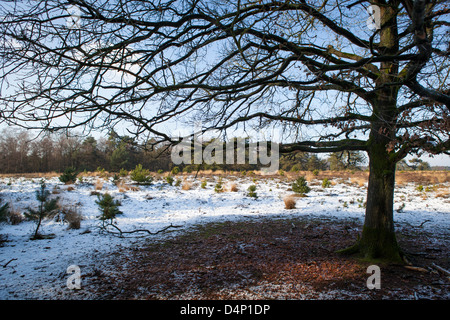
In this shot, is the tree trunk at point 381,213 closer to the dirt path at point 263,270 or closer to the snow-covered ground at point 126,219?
the dirt path at point 263,270

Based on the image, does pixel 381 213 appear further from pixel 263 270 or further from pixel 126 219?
pixel 126 219

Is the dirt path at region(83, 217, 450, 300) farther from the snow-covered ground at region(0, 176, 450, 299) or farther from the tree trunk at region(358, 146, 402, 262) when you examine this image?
the snow-covered ground at region(0, 176, 450, 299)

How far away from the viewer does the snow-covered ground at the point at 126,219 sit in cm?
345

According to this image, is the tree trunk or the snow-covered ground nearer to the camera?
the snow-covered ground

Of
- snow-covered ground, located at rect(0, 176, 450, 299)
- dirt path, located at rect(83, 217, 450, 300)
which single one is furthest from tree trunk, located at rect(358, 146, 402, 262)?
snow-covered ground, located at rect(0, 176, 450, 299)

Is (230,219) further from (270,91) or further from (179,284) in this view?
(179,284)

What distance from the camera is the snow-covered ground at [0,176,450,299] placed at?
345cm

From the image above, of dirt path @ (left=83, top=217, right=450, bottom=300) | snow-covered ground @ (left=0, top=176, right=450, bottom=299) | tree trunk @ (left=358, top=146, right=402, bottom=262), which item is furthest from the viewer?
tree trunk @ (left=358, top=146, right=402, bottom=262)

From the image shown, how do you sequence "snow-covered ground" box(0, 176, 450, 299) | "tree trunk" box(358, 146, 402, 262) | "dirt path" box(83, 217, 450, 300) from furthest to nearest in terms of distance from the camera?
"tree trunk" box(358, 146, 402, 262), "snow-covered ground" box(0, 176, 450, 299), "dirt path" box(83, 217, 450, 300)

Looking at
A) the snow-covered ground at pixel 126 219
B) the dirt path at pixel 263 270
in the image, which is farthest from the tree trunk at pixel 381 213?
the snow-covered ground at pixel 126 219

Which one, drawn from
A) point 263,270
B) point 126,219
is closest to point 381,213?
point 263,270

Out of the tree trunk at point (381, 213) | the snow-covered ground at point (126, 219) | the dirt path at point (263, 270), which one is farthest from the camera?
the tree trunk at point (381, 213)

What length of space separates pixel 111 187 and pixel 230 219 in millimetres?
8803

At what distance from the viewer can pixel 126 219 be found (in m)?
7.56
